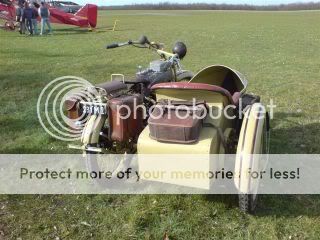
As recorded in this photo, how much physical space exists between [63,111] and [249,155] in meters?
4.28

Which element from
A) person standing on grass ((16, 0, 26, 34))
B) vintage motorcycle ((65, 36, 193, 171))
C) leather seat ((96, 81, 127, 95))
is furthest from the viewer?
person standing on grass ((16, 0, 26, 34))

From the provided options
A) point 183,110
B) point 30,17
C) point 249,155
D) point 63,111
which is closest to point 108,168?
point 183,110

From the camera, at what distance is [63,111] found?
272 inches

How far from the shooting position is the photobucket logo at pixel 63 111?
4.00 meters

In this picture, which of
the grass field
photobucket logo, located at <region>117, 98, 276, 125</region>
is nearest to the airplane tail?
the grass field

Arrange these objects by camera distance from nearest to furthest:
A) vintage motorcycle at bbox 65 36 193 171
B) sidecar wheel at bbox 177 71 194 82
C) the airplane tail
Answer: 1. vintage motorcycle at bbox 65 36 193 171
2. sidecar wheel at bbox 177 71 194 82
3. the airplane tail

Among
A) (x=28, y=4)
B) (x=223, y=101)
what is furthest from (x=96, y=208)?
(x=28, y=4)

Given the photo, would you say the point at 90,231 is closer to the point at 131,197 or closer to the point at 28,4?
the point at 131,197

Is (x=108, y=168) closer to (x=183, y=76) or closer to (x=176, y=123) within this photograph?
(x=183, y=76)

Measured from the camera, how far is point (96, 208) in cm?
396

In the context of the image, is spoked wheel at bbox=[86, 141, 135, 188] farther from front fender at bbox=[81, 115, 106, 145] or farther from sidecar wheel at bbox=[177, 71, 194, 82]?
sidecar wheel at bbox=[177, 71, 194, 82]

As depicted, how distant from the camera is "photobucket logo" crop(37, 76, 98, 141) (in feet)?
13.1

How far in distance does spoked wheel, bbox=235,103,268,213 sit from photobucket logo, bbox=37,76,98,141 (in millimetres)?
1500

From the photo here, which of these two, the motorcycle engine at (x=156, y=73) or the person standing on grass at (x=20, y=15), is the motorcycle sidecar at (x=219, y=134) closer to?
the motorcycle engine at (x=156, y=73)
